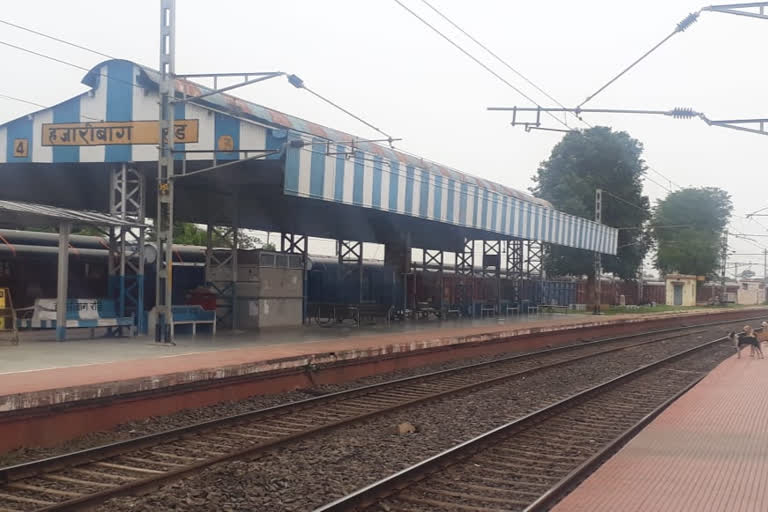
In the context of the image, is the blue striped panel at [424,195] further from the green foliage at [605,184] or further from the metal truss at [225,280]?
the green foliage at [605,184]

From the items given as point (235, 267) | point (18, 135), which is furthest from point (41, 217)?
point (235, 267)

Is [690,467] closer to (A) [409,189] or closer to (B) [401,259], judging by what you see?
(A) [409,189]

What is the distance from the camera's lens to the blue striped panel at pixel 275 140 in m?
16.9

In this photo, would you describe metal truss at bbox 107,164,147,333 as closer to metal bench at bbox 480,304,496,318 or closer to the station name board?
the station name board

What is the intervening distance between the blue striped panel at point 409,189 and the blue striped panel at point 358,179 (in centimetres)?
236

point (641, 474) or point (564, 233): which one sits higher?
point (564, 233)

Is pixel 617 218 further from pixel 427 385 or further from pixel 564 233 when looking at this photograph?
pixel 427 385

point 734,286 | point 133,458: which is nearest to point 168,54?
point 133,458

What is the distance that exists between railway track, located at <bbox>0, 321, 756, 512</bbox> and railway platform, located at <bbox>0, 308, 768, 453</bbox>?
4.15 feet

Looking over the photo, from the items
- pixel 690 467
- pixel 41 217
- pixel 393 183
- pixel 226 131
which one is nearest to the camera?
pixel 690 467

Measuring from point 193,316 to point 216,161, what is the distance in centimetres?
A: 411

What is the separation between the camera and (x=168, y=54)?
15.9 metres

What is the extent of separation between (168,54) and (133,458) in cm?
1010

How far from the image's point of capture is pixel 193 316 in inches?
764
